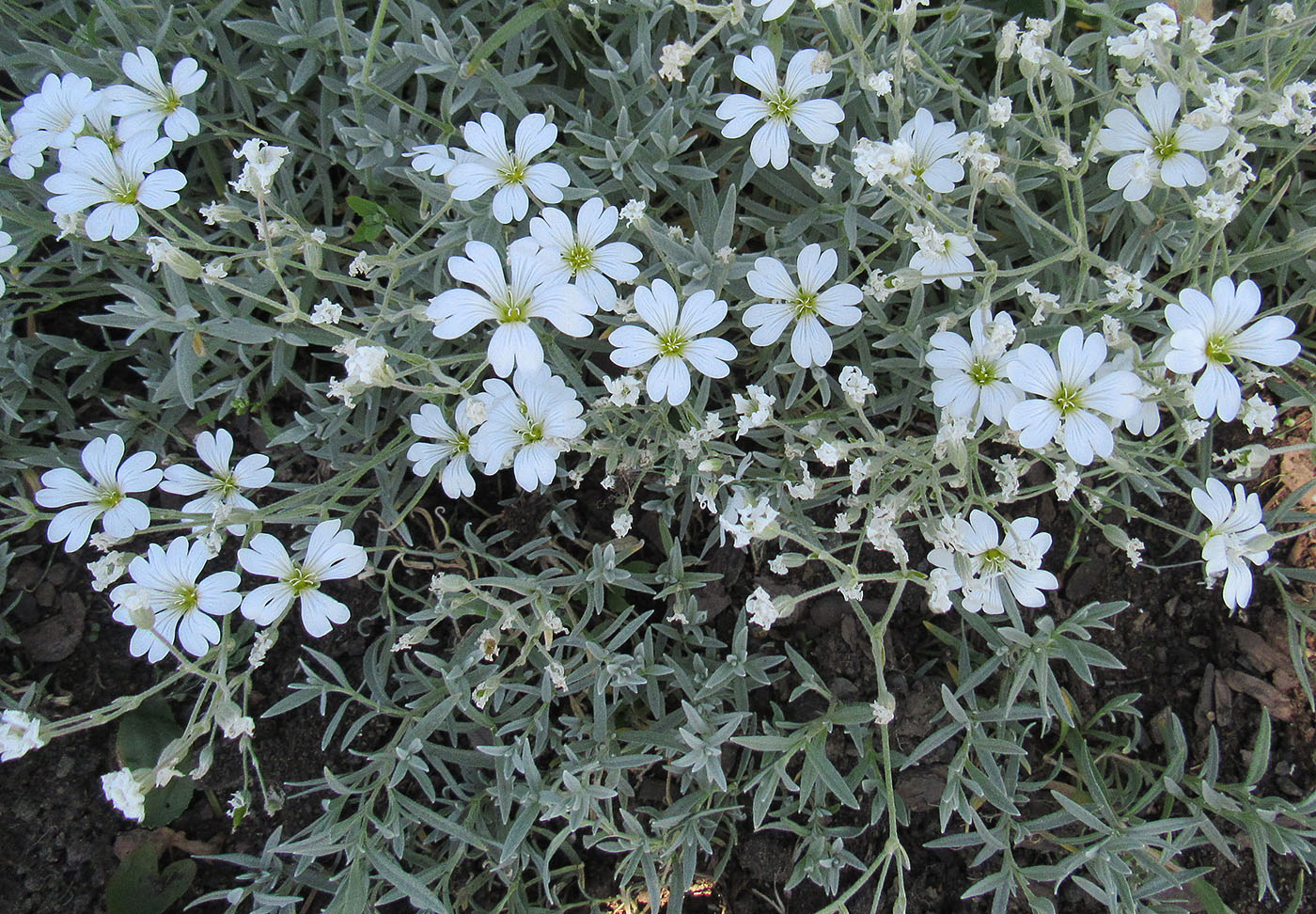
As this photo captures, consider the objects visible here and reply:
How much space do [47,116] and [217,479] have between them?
965 mm

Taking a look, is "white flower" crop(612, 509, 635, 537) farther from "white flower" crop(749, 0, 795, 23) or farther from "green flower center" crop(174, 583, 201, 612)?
"white flower" crop(749, 0, 795, 23)

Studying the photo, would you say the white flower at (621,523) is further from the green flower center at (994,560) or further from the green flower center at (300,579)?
the green flower center at (994,560)

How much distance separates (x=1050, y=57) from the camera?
2.04 meters

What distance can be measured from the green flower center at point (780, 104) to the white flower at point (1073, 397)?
806 mm

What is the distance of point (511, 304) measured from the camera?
207 centimetres

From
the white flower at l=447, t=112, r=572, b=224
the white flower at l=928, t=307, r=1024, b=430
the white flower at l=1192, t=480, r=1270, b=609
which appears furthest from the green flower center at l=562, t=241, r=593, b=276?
the white flower at l=1192, t=480, r=1270, b=609

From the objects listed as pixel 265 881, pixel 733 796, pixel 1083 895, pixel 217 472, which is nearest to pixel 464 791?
pixel 265 881

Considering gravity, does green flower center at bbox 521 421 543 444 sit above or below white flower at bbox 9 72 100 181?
below

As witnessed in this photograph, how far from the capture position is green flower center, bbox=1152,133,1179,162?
2.12 meters

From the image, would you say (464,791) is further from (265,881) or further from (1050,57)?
(1050,57)

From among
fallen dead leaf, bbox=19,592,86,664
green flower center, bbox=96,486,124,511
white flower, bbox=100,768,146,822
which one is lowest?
fallen dead leaf, bbox=19,592,86,664

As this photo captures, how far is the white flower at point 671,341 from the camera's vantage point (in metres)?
2.04

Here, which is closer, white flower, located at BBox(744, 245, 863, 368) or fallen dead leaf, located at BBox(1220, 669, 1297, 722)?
white flower, located at BBox(744, 245, 863, 368)

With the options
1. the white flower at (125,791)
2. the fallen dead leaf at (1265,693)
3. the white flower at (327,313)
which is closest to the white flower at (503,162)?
the white flower at (327,313)
